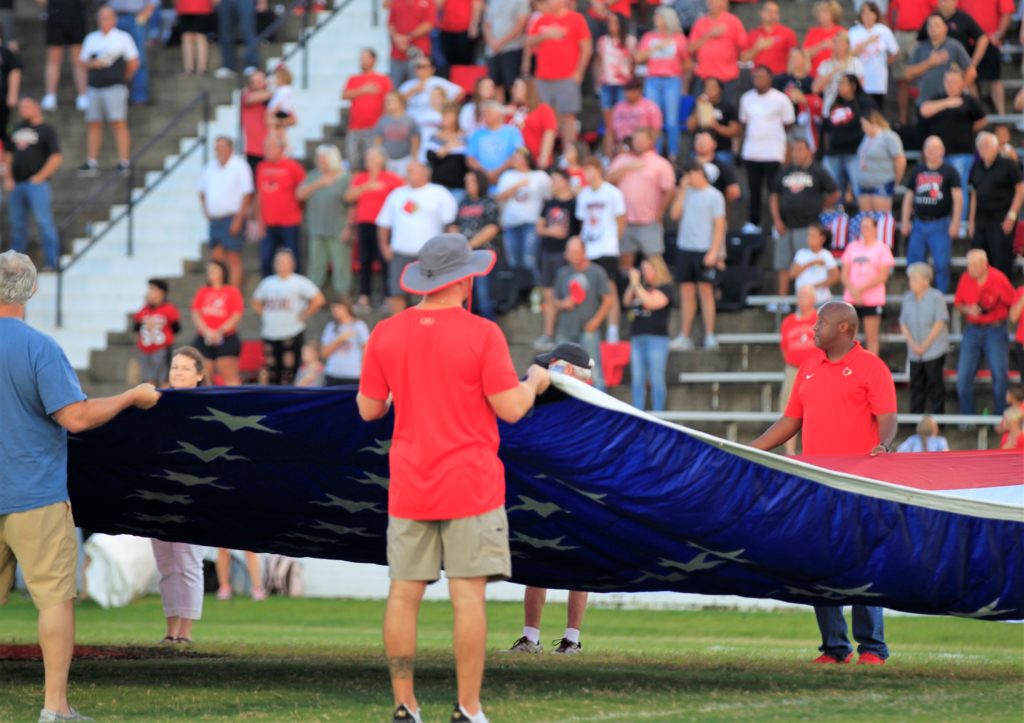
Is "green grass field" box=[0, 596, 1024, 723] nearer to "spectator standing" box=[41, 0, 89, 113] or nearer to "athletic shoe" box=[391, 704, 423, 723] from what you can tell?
"athletic shoe" box=[391, 704, 423, 723]

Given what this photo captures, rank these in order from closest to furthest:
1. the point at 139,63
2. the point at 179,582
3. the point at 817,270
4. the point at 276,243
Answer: the point at 179,582, the point at 817,270, the point at 276,243, the point at 139,63

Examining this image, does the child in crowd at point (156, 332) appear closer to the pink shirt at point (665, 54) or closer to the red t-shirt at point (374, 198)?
the red t-shirt at point (374, 198)

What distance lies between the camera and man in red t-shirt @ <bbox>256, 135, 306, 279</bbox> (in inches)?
853

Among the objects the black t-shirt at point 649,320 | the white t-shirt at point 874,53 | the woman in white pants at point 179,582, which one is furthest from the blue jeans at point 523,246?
the woman in white pants at point 179,582

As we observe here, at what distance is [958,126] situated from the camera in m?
19.5

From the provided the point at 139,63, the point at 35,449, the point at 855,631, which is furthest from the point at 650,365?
the point at 35,449

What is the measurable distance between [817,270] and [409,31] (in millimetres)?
6782

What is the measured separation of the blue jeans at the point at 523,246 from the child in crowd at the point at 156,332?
3791mm

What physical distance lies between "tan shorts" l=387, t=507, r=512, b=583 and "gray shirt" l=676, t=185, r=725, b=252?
1167 cm

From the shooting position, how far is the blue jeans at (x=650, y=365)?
18812mm

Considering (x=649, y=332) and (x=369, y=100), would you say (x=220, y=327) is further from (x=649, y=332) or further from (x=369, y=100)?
(x=649, y=332)

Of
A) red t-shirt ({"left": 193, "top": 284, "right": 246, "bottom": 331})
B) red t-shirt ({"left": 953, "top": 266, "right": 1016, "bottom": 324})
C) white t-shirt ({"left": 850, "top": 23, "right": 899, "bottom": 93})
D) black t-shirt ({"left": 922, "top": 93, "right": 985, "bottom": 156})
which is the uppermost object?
white t-shirt ({"left": 850, "top": 23, "right": 899, "bottom": 93})

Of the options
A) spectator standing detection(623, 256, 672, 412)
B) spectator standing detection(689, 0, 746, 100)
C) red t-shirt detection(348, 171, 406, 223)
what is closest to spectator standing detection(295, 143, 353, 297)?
red t-shirt detection(348, 171, 406, 223)

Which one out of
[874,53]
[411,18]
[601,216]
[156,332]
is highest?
[411,18]
